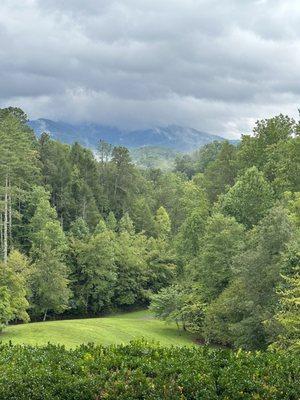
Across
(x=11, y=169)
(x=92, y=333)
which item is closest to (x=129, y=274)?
(x=11, y=169)

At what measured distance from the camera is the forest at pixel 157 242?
33000 millimetres

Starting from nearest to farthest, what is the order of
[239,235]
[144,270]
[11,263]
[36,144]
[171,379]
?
[171,379], [239,235], [11,263], [144,270], [36,144]

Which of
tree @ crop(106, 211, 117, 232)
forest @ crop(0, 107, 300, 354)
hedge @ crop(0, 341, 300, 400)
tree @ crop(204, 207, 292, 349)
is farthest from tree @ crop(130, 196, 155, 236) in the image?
hedge @ crop(0, 341, 300, 400)

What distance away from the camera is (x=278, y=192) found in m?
52.4

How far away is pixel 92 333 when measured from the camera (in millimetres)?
40750

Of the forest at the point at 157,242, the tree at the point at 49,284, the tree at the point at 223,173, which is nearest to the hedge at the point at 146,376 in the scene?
the forest at the point at 157,242

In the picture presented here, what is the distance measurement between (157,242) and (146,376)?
61969 millimetres

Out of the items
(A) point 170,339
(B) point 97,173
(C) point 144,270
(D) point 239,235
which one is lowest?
(A) point 170,339

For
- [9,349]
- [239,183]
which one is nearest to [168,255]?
[239,183]

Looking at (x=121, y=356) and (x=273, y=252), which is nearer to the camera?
(x=121, y=356)

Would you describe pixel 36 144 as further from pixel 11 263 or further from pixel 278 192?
pixel 278 192

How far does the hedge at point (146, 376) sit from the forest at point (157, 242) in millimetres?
12861

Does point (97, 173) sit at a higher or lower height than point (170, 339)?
higher

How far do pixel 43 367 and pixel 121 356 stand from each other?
5.81 feet
